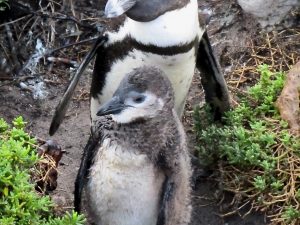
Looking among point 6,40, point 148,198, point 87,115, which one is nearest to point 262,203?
point 148,198

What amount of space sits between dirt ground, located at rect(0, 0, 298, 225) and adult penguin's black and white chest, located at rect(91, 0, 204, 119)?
0.60 metres

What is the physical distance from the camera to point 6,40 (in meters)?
5.32

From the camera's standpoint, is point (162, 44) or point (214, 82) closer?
point (162, 44)

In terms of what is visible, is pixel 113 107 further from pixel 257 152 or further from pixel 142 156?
pixel 257 152

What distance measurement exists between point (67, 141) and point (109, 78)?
2.37 feet

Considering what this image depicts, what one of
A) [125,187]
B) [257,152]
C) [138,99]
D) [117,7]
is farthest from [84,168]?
[257,152]

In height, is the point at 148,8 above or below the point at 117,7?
below

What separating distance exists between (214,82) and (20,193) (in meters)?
1.95

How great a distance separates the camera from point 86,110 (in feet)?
17.2

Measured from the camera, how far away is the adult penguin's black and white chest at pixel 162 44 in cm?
407

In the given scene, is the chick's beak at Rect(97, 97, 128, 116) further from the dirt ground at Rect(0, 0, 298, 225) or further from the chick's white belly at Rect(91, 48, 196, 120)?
the dirt ground at Rect(0, 0, 298, 225)

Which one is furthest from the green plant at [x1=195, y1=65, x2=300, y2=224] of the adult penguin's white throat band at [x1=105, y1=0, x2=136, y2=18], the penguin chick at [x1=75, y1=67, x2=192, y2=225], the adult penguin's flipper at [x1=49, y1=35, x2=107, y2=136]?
the penguin chick at [x1=75, y1=67, x2=192, y2=225]

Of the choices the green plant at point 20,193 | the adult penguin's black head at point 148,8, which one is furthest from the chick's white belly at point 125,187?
the adult penguin's black head at point 148,8

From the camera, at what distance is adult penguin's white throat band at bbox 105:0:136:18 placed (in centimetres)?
384
